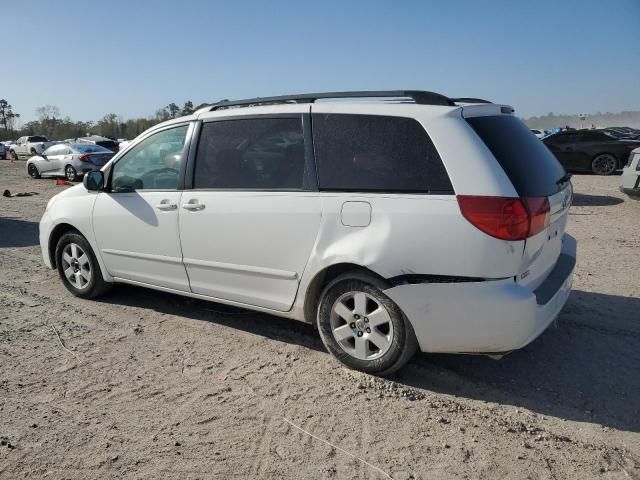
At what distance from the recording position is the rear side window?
10.5 ft

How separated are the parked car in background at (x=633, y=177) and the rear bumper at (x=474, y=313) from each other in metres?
8.30

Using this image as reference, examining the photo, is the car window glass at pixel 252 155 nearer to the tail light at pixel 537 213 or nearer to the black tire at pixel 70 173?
the tail light at pixel 537 213

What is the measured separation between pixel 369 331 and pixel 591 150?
16.0 metres

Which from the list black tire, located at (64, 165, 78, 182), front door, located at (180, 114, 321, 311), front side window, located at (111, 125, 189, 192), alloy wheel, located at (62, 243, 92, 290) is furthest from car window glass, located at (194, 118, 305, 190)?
black tire, located at (64, 165, 78, 182)

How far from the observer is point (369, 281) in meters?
3.30

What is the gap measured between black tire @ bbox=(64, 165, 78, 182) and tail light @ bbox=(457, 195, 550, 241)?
62.6 ft

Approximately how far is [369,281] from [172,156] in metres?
2.08

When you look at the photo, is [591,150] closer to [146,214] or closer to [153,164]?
[153,164]

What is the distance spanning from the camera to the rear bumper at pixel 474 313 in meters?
3.00

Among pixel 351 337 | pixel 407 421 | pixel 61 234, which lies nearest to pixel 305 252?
pixel 351 337

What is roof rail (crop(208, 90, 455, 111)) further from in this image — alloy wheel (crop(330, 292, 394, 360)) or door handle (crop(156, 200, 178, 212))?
alloy wheel (crop(330, 292, 394, 360))

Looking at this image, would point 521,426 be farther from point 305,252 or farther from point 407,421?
point 305,252

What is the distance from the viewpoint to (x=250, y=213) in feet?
12.4

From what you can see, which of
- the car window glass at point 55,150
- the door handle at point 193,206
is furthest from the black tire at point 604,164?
the car window glass at point 55,150
